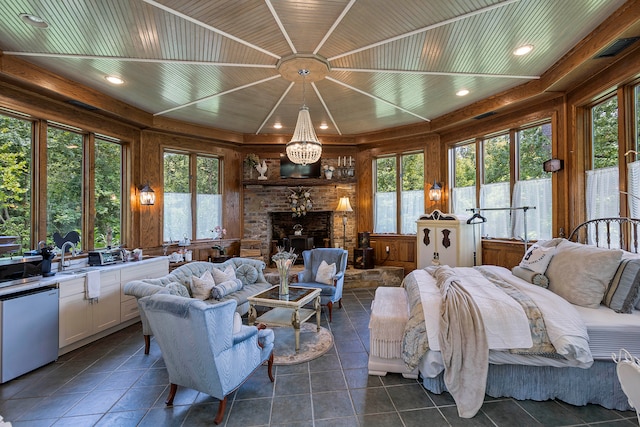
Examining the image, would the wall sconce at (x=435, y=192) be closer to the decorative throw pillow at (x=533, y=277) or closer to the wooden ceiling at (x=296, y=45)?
the wooden ceiling at (x=296, y=45)

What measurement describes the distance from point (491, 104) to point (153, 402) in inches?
231

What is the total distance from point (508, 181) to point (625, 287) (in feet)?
9.72

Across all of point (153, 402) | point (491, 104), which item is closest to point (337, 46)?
point (491, 104)

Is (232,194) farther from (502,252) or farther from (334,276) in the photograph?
(502,252)

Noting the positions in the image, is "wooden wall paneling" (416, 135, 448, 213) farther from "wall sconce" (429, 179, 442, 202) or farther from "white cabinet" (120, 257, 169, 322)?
"white cabinet" (120, 257, 169, 322)

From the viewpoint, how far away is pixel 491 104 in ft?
15.8

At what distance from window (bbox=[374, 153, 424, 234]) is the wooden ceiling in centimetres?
202

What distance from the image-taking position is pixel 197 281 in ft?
12.7

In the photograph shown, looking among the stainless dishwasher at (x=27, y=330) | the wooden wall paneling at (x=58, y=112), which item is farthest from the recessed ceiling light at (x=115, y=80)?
the stainless dishwasher at (x=27, y=330)

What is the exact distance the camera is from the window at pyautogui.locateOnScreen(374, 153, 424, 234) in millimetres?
6586

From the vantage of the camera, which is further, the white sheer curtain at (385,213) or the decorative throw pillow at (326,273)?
the white sheer curtain at (385,213)

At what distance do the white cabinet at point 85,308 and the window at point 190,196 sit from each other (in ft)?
6.31

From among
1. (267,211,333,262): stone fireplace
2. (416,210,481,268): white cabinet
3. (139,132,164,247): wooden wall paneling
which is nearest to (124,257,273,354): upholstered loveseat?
(139,132,164,247): wooden wall paneling

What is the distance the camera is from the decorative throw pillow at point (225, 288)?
387 cm
